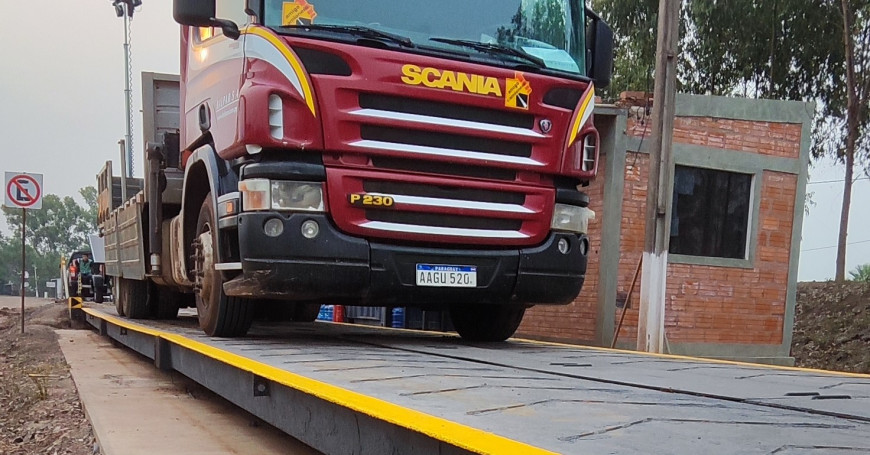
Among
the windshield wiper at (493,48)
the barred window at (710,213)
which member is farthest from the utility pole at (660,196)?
the windshield wiper at (493,48)

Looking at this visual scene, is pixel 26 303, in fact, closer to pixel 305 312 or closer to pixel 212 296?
pixel 305 312

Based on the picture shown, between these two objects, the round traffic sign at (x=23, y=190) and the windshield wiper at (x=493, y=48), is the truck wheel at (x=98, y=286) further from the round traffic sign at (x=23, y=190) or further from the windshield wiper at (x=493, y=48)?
the windshield wiper at (x=493, y=48)

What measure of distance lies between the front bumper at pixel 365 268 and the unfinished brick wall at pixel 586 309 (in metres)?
5.23

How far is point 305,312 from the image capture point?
28.2 ft

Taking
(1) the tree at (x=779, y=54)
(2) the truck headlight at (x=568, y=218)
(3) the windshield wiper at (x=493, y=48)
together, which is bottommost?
(2) the truck headlight at (x=568, y=218)

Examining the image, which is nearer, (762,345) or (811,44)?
(762,345)

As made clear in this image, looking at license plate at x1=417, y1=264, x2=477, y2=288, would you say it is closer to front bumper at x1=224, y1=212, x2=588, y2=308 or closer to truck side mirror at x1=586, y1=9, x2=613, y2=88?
front bumper at x1=224, y1=212, x2=588, y2=308

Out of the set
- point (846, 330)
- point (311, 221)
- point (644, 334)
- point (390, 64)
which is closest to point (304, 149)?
point (311, 221)

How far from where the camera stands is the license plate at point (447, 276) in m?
4.28

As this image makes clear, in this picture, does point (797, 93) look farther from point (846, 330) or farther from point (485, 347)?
point (485, 347)

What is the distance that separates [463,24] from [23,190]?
34.7ft

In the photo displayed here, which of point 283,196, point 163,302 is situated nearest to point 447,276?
point 283,196

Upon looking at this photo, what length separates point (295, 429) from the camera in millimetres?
3037

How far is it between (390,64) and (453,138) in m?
0.55
